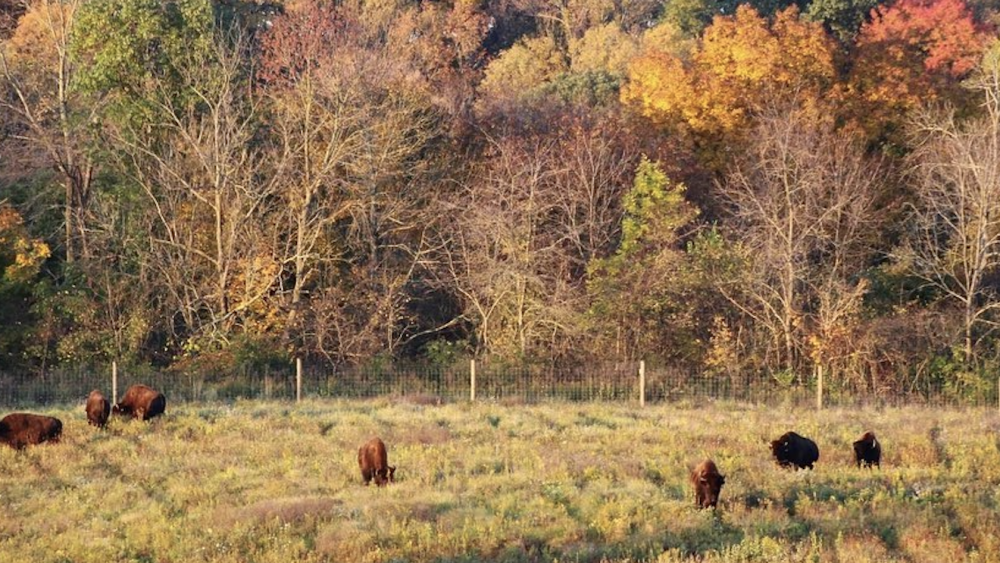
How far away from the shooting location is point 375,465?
17.4 metres

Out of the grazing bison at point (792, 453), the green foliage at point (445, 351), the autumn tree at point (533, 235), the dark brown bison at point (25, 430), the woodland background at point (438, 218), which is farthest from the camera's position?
the green foliage at point (445, 351)

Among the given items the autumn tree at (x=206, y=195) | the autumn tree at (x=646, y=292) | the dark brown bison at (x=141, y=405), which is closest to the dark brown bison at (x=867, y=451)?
the dark brown bison at (x=141, y=405)

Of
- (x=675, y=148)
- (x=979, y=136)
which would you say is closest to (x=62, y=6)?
(x=675, y=148)

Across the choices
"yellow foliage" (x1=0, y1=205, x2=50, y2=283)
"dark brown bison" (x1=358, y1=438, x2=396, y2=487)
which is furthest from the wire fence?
"dark brown bison" (x1=358, y1=438, x2=396, y2=487)

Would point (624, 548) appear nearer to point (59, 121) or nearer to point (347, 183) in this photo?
point (347, 183)

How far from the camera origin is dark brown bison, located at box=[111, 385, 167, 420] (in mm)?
23406

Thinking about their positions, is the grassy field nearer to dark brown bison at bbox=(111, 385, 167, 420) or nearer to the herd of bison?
the herd of bison

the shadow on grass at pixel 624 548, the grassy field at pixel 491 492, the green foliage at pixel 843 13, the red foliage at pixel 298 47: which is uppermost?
the green foliage at pixel 843 13

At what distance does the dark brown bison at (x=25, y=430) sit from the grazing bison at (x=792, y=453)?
1323 cm

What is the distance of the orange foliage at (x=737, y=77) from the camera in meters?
42.8

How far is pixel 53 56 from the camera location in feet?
136

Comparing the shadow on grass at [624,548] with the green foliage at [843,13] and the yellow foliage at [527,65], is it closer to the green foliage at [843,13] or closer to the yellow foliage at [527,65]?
the yellow foliage at [527,65]

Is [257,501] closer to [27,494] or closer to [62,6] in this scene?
[27,494]

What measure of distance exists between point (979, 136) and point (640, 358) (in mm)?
12363
